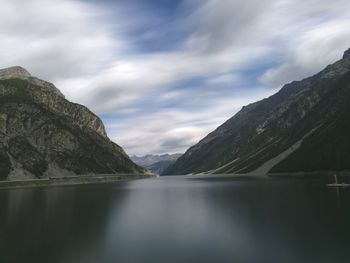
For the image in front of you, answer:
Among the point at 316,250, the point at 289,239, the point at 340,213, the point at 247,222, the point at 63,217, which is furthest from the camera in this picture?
the point at 63,217

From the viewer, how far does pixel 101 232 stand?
2228 inches

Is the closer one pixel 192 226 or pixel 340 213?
pixel 192 226

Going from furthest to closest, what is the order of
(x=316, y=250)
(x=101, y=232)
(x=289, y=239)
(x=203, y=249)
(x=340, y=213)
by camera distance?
(x=340, y=213)
(x=101, y=232)
(x=289, y=239)
(x=203, y=249)
(x=316, y=250)

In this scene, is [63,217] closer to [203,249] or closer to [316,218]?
[203,249]

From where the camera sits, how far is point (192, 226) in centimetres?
6009

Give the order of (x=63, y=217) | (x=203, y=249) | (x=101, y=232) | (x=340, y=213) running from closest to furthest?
(x=203, y=249) → (x=101, y=232) → (x=340, y=213) → (x=63, y=217)

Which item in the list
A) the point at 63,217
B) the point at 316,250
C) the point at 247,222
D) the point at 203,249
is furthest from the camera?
the point at 63,217

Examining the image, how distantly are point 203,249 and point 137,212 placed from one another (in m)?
40.6

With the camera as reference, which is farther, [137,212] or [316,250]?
[137,212]

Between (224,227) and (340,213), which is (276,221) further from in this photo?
(340,213)

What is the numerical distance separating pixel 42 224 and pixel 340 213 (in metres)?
50.0

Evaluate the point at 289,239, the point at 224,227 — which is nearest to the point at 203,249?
the point at 289,239

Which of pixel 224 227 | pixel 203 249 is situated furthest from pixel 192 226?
pixel 203 249

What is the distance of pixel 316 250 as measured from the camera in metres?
39.9
